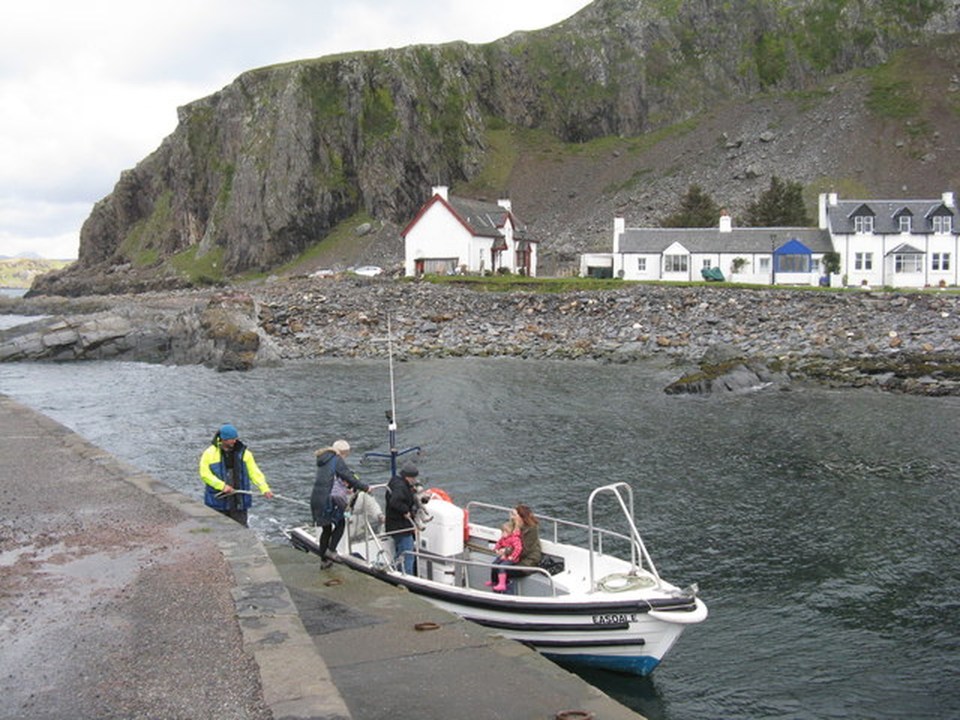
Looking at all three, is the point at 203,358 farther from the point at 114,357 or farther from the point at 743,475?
the point at 743,475

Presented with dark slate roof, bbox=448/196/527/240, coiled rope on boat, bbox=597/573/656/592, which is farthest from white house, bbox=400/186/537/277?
coiled rope on boat, bbox=597/573/656/592

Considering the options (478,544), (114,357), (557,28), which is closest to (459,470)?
(478,544)

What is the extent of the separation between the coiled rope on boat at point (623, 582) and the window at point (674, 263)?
67686 mm

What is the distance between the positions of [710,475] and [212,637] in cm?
1908

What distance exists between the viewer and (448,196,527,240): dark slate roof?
8900cm

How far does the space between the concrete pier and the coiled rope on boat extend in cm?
→ 245

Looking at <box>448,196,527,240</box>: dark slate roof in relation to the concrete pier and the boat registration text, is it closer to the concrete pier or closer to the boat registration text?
the concrete pier

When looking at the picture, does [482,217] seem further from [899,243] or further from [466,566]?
Answer: [466,566]

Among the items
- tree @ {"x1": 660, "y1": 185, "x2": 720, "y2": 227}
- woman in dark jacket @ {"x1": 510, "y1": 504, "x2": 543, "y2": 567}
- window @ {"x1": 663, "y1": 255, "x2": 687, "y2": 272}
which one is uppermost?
tree @ {"x1": 660, "y1": 185, "x2": 720, "y2": 227}

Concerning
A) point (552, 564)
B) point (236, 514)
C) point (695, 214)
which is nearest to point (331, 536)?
point (236, 514)

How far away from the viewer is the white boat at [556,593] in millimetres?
13250

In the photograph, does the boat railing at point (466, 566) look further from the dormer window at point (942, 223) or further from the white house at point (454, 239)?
the white house at point (454, 239)

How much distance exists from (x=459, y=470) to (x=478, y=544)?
35.8 feet

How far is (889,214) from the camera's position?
74375mm
